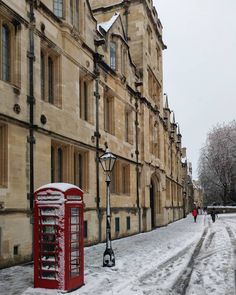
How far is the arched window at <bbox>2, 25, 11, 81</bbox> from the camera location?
44.3ft

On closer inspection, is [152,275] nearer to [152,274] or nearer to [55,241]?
[152,274]

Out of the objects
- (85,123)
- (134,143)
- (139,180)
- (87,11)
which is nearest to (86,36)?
(87,11)

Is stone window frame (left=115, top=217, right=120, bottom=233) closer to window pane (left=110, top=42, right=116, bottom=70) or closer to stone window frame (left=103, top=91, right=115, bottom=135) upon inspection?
stone window frame (left=103, top=91, right=115, bottom=135)

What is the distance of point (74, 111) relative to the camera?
703 inches

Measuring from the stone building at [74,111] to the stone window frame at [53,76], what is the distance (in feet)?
0.13

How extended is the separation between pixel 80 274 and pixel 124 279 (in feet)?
4.27

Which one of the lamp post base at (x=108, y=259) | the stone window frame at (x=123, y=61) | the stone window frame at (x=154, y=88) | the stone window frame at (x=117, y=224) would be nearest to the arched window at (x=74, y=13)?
the stone window frame at (x=123, y=61)

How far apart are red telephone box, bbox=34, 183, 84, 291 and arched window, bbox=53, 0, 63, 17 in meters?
10.2

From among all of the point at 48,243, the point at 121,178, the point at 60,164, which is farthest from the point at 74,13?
the point at 48,243

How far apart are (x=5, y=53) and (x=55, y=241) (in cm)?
717

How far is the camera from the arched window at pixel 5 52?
13.5 metres

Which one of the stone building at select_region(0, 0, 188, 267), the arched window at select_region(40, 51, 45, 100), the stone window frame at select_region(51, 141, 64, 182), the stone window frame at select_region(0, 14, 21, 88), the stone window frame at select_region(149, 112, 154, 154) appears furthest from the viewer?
the stone window frame at select_region(149, 112, 154, 154)

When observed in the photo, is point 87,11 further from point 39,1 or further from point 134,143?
point 134,143

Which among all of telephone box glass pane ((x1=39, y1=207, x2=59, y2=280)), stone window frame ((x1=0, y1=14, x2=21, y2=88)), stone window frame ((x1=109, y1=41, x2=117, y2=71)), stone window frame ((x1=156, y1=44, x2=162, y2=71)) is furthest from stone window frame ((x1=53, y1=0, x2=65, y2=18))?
stone window frame ((x1=156, y1=44, x2=162, y2=71))
